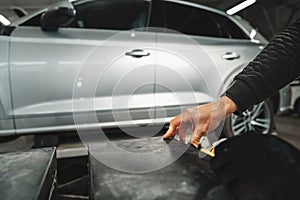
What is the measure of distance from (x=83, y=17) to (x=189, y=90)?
0.84 metres

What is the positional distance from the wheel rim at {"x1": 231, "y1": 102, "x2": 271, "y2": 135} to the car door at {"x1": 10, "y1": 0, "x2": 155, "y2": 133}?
0.72 m

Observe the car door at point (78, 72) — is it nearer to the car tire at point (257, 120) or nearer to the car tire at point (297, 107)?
the car tire at point (257, 120)

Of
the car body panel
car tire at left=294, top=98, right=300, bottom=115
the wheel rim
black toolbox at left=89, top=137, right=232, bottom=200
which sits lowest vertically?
car tire at left=294, top=98, right=300, bottom=115

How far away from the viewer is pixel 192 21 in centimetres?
186

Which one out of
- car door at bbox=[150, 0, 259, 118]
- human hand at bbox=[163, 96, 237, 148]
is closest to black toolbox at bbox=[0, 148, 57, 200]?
human hand at bbox=[163, 96, 237, 148]

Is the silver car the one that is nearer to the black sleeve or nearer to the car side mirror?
the car side mirror

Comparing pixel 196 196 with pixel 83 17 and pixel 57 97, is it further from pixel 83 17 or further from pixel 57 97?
pixel 83 17

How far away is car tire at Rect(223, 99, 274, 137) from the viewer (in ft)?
6.04

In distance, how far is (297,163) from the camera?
0.35 m

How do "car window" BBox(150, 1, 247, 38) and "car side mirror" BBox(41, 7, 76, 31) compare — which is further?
"car window" BBox(150, 1, 247, 38)

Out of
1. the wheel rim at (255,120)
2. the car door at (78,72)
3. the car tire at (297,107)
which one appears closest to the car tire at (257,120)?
the wheel rim at (255,120)

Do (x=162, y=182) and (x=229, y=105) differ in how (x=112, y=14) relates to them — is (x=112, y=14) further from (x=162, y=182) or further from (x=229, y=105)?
(x=162, y=182)

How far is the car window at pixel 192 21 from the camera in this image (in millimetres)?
1796

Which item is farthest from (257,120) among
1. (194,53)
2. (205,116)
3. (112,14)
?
(205,116)
